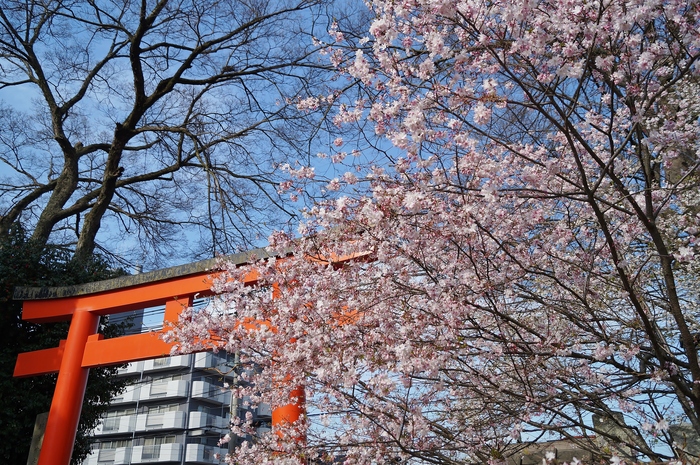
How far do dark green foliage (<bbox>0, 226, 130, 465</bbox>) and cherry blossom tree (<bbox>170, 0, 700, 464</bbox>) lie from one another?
3998 millimetres

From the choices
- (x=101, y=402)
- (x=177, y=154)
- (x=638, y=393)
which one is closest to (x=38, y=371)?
(x=101, y=402)

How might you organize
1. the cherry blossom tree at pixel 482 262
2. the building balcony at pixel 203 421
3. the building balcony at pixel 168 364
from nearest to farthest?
the cherry blossom tree at pixel 482 262 → the building balcony at pixel 203 421 → the building balcony at pixel 168 364

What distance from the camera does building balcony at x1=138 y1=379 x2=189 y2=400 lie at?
27.0 m

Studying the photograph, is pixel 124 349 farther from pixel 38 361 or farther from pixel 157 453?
pixel 157 453

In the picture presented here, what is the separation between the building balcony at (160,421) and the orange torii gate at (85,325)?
71.1 feet

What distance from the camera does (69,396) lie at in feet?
20.0

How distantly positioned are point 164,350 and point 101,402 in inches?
120

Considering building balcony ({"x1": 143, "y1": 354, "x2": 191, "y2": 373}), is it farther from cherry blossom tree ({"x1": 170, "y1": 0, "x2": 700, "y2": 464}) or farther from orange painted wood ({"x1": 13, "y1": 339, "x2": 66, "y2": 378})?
cherry blossom tree ({"x1": 170, "y1": 0, "x2": 700, "y2": 464})

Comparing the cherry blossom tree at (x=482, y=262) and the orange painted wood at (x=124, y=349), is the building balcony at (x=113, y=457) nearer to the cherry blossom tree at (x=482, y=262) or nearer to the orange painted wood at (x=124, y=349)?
the orange painted wood at (x=124, y=349)

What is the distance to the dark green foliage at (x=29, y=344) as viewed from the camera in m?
6.55

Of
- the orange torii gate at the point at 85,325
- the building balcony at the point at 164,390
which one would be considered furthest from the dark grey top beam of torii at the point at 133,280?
the building balcony at the point at 164,390

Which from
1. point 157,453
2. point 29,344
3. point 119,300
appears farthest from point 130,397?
point 119,300

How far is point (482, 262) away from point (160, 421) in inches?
1071

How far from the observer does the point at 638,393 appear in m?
3.14
